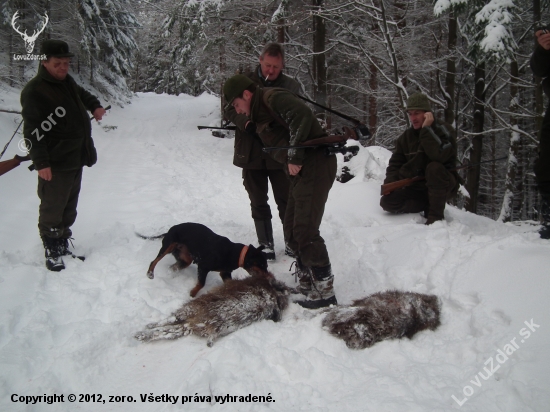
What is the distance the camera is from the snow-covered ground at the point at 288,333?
2.00m

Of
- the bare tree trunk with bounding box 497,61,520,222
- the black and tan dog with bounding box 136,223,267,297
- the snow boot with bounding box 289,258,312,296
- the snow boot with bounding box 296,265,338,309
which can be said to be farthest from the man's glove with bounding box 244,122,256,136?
the bare tree trunk with bounding box 497,61,520,222

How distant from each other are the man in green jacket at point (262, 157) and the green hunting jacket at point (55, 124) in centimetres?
156

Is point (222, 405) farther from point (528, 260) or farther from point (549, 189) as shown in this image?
point (549, 189)

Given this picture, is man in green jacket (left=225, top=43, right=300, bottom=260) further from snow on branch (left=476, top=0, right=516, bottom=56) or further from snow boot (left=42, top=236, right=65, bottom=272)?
snow on branch (left=476, top=0, right=516, bottom=56)

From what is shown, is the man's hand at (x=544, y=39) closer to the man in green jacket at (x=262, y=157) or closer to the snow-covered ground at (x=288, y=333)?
the snow-covered ground at (x=288, y=333)

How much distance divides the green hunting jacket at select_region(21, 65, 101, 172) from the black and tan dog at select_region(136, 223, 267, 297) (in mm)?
1342

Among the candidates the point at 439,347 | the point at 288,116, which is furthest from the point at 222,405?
the point at 288,116

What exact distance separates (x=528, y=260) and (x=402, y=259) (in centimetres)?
120

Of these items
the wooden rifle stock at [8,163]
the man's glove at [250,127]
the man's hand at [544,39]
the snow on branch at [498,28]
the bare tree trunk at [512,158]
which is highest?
the snow on branch at [498,28]

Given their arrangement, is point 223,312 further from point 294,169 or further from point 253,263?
point 294,169

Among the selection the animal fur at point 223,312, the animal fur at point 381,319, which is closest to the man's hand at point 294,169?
the animal fur at point 223,312

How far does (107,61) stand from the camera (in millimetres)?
20125

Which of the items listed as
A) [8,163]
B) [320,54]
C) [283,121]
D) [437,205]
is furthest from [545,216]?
[320,54]

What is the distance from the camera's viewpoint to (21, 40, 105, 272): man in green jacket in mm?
3461
